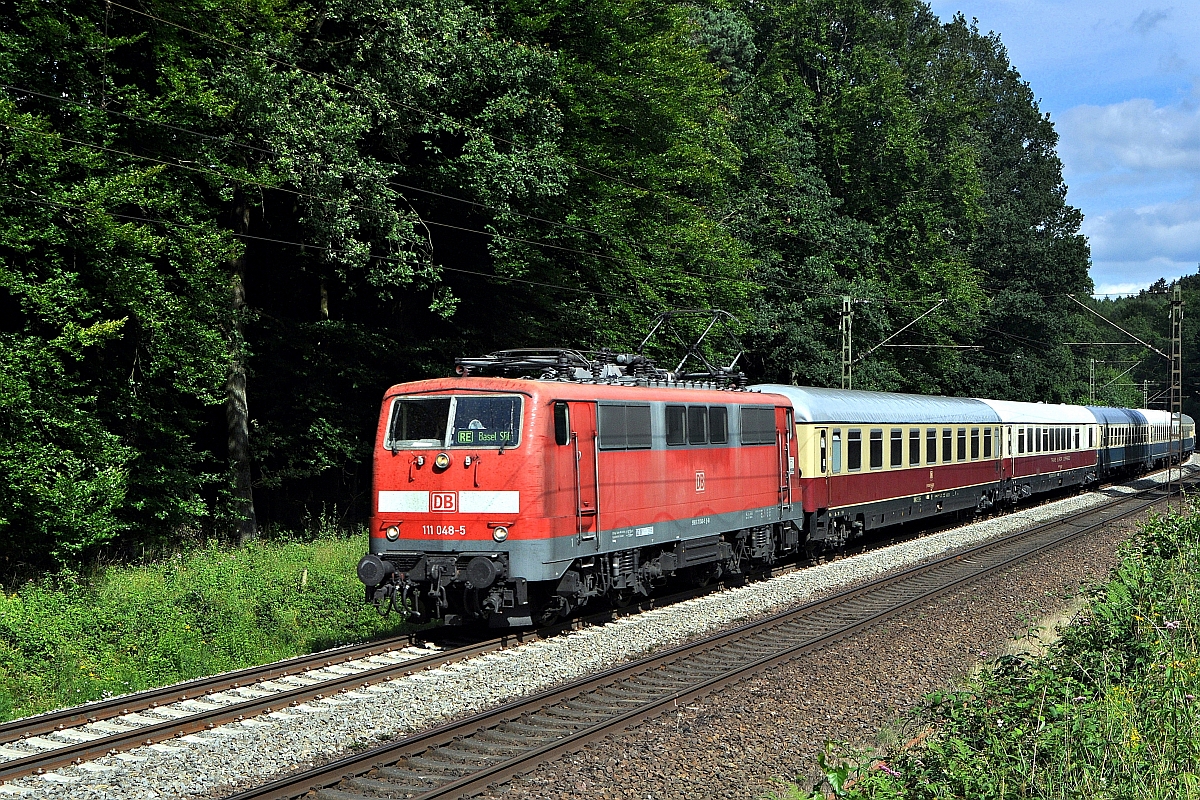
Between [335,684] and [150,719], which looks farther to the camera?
[335,684]

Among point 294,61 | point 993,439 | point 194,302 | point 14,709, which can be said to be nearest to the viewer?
point 14,709

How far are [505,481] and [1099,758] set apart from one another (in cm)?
782

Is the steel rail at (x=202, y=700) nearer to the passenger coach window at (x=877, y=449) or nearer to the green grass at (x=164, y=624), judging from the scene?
the green grass at (x=164, y=624)

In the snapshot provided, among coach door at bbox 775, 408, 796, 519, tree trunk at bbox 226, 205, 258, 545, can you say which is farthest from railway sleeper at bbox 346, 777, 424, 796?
tree trunk at bbox 226, 205, 258, 545

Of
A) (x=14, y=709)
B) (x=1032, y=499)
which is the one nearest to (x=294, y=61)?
(x=14, y=709)

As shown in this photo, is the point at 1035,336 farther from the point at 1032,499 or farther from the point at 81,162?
the point at 81,162

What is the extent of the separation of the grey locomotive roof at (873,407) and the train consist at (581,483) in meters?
0.11

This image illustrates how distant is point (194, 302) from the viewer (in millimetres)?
19125

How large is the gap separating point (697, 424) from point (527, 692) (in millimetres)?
6674

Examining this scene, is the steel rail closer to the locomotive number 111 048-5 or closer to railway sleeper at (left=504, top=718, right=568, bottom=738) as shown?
the locomotive number 111 048-5

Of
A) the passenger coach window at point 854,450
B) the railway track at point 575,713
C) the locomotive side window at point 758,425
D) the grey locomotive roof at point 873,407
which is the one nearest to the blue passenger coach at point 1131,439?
the grey locomotive roof at point 873,407

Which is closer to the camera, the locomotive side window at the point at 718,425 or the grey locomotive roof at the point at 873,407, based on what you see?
the locomotive side window at the point at 718,425

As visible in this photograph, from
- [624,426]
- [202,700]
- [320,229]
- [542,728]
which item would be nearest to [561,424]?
[624,426]

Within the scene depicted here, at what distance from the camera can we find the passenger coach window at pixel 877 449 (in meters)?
24.7
